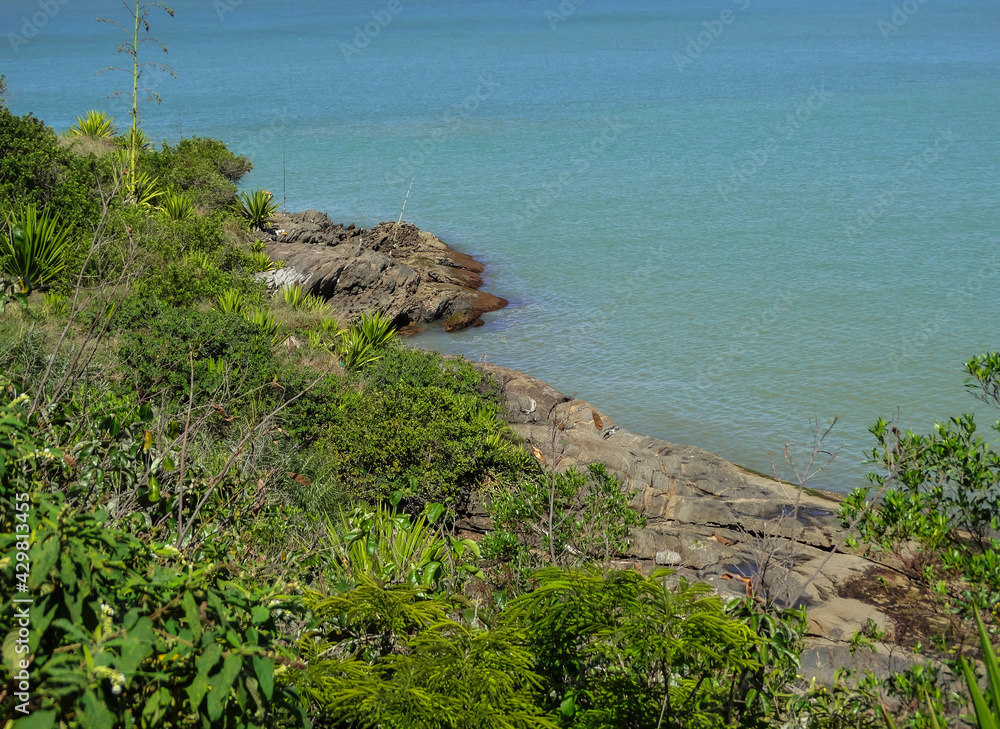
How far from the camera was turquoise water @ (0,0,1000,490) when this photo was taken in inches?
653

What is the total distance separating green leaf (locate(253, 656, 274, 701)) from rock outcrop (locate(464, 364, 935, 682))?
464 cm

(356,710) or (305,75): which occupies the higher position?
(305,75)

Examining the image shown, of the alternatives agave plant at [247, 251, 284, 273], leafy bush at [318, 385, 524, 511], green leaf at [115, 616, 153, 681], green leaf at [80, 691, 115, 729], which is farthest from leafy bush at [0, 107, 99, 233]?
green leaf at [80, 691, 115, 729]

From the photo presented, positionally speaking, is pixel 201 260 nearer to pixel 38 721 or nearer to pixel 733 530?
pixel 733 530

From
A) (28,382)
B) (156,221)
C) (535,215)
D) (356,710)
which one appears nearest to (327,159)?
(535,215)

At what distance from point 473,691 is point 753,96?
5193 centimetres

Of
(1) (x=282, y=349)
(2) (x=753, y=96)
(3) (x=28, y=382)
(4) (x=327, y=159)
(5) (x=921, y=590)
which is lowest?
(5) (x=921, y=590)

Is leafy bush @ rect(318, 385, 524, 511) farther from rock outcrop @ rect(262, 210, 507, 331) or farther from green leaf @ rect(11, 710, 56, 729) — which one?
rock outcrop @ rect(262, 210, 507, 331)

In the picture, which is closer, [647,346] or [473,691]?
[473,691]

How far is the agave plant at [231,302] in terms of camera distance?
13.5 m

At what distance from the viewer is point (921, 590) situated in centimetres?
832

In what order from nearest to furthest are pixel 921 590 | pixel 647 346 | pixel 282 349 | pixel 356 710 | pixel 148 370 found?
1. pixel 356 710
2. pixel 921 590
3. pixel 148 370
4. pixel 282 349
5. pixel 647 346

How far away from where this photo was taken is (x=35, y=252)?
12.2m

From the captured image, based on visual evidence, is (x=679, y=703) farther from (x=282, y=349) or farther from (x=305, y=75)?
(x=305, y=75)
